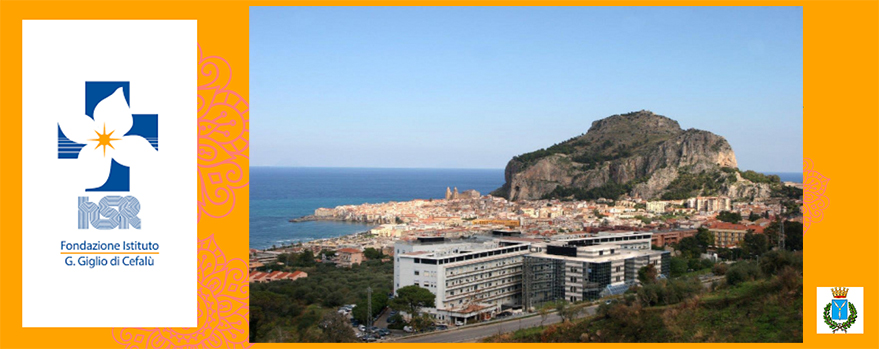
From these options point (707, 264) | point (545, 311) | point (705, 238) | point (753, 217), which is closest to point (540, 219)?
point (753, 217)

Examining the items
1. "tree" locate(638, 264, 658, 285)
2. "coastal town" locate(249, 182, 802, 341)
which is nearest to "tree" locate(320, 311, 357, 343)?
"coastal town" locate(249, 182, 802, 341)

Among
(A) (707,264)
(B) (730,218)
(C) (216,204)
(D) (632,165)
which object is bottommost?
(A) (707,264)

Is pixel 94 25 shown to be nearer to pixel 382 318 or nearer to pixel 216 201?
pixel 216 201

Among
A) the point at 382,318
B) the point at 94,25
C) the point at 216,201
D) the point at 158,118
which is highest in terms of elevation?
the point at 94,25

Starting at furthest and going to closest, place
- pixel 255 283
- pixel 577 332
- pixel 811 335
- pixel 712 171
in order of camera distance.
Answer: pixel 712 171 → pixel 255 283 → pixel 577 332 → pixel 811 335

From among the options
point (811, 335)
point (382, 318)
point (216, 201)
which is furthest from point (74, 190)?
point (382, 318)

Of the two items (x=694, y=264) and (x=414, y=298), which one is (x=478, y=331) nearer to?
(x=414, y=298)
